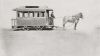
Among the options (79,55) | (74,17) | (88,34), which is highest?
(74,17)

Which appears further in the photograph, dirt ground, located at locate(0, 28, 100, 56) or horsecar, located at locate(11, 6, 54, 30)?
horsecar, located at locate(11, 6, 54, 30)

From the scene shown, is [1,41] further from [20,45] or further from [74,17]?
[74,17]

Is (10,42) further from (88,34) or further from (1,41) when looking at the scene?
(88,34)

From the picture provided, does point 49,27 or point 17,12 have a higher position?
point 17,12

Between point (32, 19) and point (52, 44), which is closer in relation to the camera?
point (52, 44)

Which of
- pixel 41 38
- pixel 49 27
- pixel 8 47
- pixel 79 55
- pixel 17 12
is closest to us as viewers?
pixel 79 55

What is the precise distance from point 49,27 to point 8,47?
4281 millimetres

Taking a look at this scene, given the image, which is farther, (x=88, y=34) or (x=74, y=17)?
(x=74, y=17)

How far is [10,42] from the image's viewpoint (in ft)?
25.0

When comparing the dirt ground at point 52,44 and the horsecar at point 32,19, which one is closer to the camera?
the dirt ground at point 52,44

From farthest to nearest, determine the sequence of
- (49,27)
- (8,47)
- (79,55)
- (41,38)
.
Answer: (49,27)
(41,38)
(8,47)
(79,55)

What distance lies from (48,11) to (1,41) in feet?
12.4

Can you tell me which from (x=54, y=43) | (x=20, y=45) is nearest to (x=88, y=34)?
(x=54, y=43)

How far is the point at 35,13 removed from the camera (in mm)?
10383
